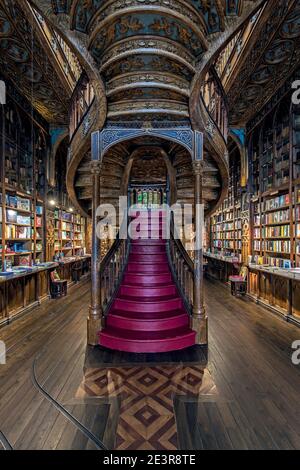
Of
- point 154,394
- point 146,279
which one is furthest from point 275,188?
point 154,394

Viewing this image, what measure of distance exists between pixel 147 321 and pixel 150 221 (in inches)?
101

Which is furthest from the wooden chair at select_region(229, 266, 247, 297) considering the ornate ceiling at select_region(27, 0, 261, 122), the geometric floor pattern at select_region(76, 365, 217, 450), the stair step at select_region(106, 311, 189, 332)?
the ornate ceiling at select_region(27, 0, 261, 122)

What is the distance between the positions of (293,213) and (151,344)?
129 inches

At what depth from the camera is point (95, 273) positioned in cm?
321

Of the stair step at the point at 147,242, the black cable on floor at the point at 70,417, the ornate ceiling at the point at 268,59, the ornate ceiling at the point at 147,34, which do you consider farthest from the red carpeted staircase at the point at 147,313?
the ornate ceiling at the point at 268,59

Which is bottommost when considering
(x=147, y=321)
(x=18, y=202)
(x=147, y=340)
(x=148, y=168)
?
(x=147, y=340)

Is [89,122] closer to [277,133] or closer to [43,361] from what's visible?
[43,361]

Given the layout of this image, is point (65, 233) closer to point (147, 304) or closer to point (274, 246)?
point (147, 304)

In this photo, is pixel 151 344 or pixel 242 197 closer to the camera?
pixel 151 344

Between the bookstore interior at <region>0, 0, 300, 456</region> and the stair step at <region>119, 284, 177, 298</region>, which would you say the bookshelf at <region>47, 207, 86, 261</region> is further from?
the stair step at <region>119, 284, 177, 298</region>

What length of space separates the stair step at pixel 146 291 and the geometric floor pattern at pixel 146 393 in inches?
47.6

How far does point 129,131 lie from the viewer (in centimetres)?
318

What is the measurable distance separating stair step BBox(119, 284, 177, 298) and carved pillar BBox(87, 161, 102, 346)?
0.62 metres
